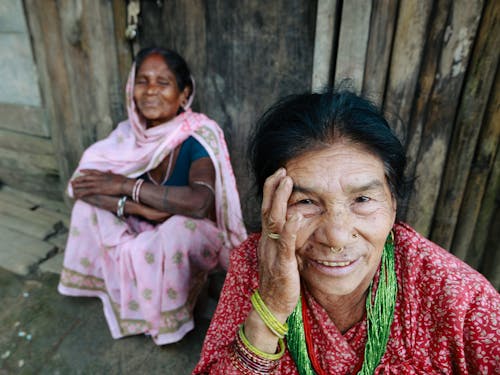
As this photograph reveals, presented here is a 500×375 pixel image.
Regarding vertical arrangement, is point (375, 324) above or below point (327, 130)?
below

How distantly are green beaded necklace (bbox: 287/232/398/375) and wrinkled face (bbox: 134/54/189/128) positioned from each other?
180 centimetres

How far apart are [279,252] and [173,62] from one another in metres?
1.91

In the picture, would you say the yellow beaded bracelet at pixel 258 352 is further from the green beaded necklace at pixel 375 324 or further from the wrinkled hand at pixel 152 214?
the wrinkled hand at pixel 152 214

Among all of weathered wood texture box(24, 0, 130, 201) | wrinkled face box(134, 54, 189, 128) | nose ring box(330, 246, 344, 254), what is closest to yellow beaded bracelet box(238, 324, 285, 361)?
nose ring box(330, 246, 344, 254)

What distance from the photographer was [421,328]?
128 cm

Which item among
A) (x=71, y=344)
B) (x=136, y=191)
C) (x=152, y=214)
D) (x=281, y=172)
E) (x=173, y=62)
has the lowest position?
(x=71, y=344)

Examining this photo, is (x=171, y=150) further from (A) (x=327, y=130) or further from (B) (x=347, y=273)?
(B) (x=347, y=273)

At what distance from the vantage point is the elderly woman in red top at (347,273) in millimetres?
1222

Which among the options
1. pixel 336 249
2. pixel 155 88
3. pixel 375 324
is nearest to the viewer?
pixel 336 249

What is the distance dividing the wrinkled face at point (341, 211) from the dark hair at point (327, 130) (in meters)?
0.03

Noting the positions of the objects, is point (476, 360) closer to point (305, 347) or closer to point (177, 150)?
point (305, 347)

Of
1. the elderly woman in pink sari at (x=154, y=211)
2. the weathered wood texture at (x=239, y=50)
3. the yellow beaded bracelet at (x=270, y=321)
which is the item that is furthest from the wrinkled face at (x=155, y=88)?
the yellow beaded bracelet at (x=270, y=321)

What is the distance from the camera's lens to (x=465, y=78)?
6.86ft

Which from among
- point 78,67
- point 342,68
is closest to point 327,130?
point 342,68
